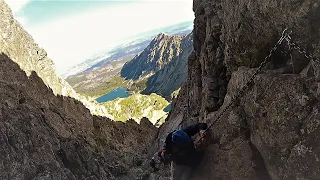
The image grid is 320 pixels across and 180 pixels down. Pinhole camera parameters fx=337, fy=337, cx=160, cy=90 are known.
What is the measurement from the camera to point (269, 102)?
613 inches

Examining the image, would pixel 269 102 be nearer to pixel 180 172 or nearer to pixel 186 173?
pixel 186 173

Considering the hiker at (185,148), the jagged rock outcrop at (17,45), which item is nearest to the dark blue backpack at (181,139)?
the hiker at (185,148)

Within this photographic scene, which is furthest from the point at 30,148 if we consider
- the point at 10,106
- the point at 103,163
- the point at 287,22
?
the point at 287,22

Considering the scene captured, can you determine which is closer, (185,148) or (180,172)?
(185,148)

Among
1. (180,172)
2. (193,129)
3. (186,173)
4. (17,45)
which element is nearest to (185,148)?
(193,129)

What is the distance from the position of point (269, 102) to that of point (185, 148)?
17.0 ft

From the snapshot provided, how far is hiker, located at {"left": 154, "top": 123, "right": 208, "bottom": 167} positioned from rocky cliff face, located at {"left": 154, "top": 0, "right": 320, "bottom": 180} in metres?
0.84

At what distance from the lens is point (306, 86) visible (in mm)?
13945

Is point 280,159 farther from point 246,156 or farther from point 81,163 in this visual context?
point 81,163

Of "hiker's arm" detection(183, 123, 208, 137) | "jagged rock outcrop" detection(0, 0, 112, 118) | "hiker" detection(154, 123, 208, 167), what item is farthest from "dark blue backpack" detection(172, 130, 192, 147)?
"jagged rock outcrop" detection(0, 0, 112, 118)

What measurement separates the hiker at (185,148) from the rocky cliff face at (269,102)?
2.75ft

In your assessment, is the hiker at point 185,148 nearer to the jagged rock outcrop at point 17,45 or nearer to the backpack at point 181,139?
the backpack at point 181,139

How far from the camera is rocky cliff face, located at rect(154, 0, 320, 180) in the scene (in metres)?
13.6

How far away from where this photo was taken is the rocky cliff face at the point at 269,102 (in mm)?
13609
